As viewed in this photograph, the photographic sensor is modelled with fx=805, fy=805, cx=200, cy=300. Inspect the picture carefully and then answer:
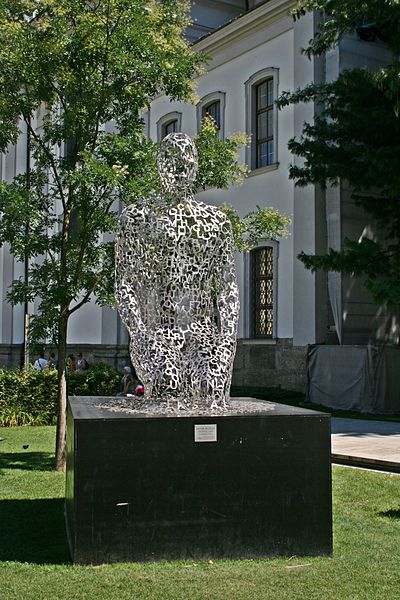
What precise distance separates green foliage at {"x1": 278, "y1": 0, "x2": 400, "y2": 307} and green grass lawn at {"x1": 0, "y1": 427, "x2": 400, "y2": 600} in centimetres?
941

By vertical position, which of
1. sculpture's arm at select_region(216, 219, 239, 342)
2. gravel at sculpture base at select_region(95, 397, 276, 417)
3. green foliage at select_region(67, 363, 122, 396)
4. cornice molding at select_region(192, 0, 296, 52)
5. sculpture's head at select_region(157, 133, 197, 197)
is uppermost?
cornice molding at select_region(192, 0, 296, 52)

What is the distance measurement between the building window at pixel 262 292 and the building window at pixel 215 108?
173 inches

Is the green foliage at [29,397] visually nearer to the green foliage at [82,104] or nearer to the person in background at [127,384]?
the person in background at [127,384]

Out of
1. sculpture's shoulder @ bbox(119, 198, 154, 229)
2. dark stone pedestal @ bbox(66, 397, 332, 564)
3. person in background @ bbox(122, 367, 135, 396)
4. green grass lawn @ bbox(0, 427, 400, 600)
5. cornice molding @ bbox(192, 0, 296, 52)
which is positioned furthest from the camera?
cornice molding @ bbox(192, 0, 296, 52)

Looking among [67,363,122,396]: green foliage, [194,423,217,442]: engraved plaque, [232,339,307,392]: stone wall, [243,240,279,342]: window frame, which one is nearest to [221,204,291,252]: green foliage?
[194,423,217,442]: engraved plaque

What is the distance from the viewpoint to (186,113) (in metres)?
27.9

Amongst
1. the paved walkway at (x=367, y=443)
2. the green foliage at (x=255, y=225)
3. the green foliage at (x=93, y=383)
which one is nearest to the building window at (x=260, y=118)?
the green foliage at (x=93, y=383)

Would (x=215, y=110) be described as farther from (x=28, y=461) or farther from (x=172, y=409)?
(x=172, y=409)

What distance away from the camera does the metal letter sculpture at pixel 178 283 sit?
23.4 ft

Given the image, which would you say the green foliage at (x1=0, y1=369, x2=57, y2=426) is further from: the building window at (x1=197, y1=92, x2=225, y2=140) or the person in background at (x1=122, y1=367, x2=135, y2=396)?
the building window at (x1=197, y1=92, x2=225, y2=140)

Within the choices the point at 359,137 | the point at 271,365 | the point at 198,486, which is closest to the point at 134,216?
the point at 198,486

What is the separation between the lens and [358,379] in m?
20.2

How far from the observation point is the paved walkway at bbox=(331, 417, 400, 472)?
11.3 metres

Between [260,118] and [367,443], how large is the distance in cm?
1418
